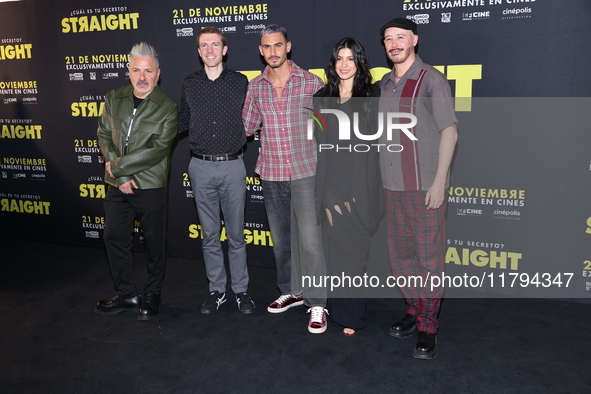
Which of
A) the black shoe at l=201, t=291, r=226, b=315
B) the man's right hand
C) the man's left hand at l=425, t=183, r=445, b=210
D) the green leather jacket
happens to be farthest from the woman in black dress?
the man's right hand

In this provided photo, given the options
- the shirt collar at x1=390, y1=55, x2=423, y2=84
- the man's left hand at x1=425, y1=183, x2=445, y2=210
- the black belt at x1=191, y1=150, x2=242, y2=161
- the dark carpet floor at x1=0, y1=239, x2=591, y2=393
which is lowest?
the dark carpet floor at x1=0, y1=239, x2=591, y2=393

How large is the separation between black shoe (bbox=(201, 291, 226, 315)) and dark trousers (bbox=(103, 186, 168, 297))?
1.09 ft

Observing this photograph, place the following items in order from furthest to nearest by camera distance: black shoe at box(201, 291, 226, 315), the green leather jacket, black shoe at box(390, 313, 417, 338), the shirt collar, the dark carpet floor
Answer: black shoe at box(201, 291, 226, 315)
the green leather jacket
black shoe at box(390, 313, 417, 338)
the shirt collar
the dark carpet floor

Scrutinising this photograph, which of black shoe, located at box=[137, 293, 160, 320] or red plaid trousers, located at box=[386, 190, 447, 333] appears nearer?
red plaid trousers, located at box=[386, 190, 447, 333]

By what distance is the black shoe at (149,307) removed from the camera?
3.20m

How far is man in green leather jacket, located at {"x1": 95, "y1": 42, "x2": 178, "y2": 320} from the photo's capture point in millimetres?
3025

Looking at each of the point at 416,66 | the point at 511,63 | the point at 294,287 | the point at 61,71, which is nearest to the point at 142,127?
the point at 294,287

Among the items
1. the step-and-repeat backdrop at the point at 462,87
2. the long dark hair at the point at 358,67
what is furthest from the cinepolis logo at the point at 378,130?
the step-and-repeat backdrop at the point at 462,87

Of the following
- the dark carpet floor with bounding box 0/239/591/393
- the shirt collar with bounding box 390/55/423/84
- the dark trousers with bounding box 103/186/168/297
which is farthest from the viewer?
the dark trousers with bounding box 103/186/168/297

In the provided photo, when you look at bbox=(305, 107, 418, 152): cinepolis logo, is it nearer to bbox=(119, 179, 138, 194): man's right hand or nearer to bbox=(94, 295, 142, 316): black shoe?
bbox=(119, 179, 138, 194): man's right hand

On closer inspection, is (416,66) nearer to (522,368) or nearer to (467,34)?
(467,34)

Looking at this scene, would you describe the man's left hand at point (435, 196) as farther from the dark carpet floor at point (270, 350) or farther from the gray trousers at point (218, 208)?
the gray trousers at point (218, 208)

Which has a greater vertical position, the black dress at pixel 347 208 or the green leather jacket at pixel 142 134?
the green leather jacket at pixel 142 134

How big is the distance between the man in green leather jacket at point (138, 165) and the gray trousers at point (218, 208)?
242mm
